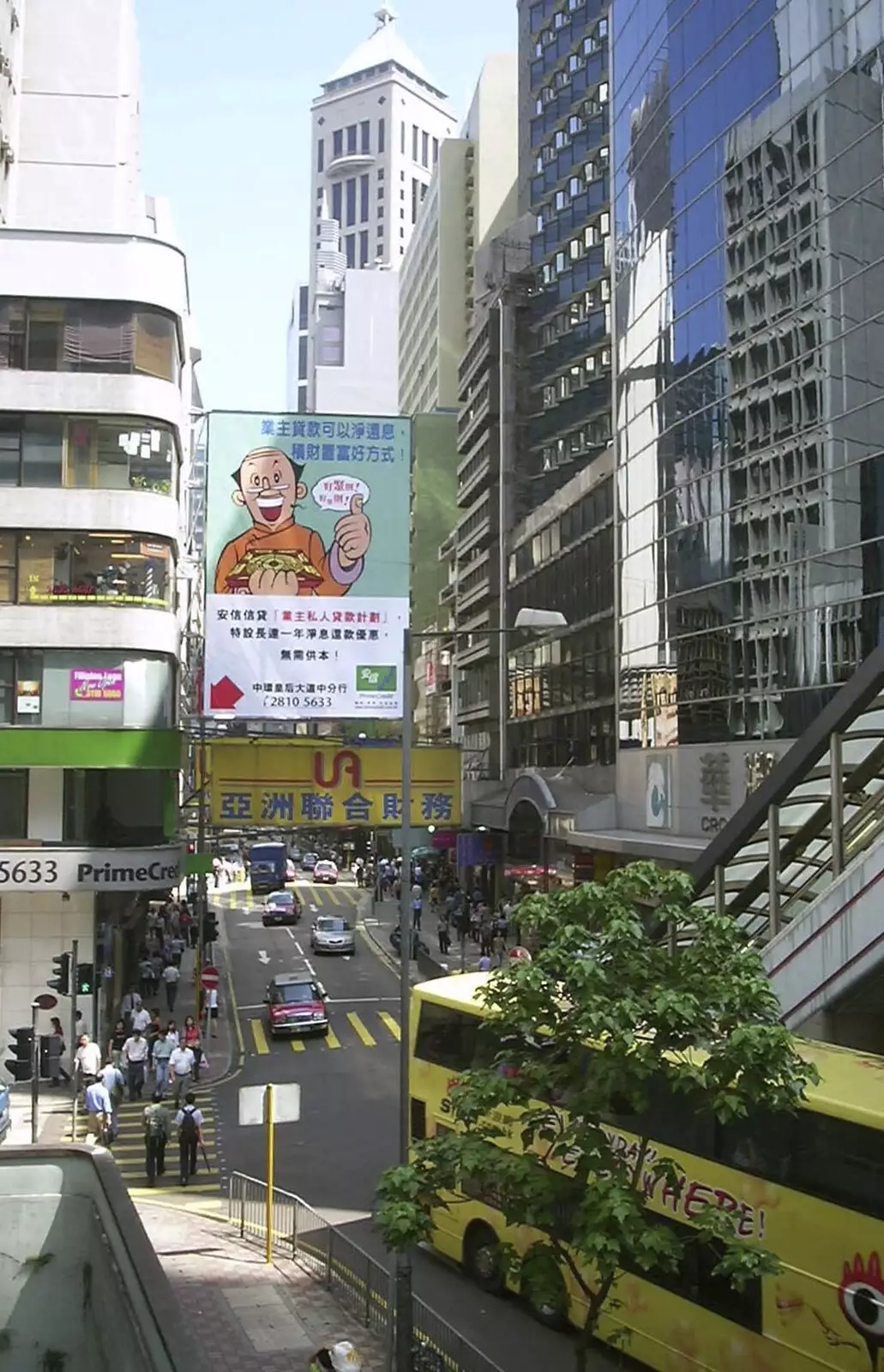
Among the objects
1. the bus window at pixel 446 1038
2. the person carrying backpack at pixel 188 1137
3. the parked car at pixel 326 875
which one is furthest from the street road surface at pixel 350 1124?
the parked car at pixel 326 875

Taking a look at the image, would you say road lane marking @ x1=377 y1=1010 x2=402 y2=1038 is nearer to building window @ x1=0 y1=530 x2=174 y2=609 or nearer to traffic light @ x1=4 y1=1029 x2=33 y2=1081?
building window @ x1=0 y1=530 x2=174 y2=609

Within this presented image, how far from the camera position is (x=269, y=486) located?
25.6 metres

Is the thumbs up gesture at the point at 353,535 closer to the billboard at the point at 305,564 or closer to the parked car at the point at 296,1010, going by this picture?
the billboard at the point at 305,564

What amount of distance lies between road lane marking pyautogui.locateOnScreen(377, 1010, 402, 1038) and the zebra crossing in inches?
276

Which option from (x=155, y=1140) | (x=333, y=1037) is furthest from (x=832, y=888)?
(x=333, y=1037)

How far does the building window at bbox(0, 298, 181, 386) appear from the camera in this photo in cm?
2991

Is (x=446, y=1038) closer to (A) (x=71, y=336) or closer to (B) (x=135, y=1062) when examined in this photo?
(B) (x=135, y=1062)

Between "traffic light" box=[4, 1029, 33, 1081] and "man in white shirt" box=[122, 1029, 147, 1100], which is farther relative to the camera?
"man in white shirt" box=[122, 1029, 147, 1100]

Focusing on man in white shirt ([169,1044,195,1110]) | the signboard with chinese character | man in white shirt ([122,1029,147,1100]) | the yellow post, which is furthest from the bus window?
the signboard with chinese character

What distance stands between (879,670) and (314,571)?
49.4 feet

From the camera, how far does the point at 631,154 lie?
136 feet

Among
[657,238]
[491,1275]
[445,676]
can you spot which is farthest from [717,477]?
[445,676]

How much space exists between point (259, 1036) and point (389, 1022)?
354cm

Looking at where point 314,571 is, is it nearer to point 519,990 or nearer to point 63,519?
point 63,519
